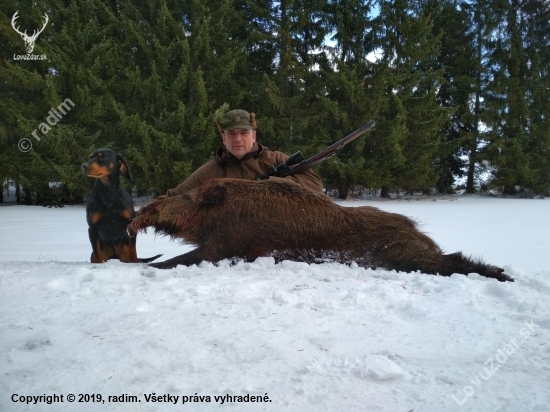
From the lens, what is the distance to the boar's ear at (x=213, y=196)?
2881 millimetres

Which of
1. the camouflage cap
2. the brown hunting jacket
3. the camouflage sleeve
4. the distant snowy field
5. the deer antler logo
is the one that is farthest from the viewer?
the deer antler logo

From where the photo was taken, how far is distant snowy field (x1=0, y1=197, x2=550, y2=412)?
106cm

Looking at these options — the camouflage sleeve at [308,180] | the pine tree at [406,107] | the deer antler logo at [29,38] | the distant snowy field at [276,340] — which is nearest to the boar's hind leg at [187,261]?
the distant snowy field at [276,340]

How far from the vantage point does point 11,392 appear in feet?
3.38

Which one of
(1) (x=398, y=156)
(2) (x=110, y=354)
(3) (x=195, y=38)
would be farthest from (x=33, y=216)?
(1) (x=398, y=156)

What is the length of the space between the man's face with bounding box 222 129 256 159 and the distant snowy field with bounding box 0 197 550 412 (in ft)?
8.52

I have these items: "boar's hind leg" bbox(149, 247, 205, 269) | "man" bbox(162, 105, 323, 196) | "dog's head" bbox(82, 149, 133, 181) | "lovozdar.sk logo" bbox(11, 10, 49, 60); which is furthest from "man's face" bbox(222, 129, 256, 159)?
"lovozdar.sk logo" bbox(11, 10, 49, 60)

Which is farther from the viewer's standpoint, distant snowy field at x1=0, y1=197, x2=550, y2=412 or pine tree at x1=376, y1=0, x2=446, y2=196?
pine tree at x1=376, y1=0, x2=446, y2=196

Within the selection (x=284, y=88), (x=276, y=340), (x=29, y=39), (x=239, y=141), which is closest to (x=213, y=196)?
(x=276, y=340)

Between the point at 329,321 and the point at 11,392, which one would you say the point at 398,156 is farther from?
the point at 11,392

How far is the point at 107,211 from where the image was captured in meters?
3.58

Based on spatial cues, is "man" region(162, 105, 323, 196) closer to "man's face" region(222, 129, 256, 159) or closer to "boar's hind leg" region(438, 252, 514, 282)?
"man's face" region(222, 129, 256, 159)

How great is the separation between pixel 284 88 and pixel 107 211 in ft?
41.4

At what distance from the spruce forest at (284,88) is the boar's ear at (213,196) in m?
9.60
